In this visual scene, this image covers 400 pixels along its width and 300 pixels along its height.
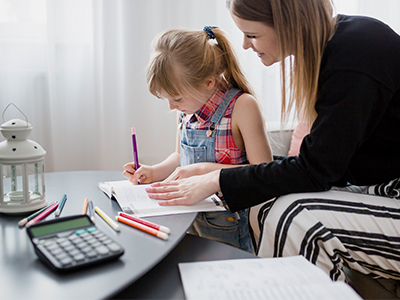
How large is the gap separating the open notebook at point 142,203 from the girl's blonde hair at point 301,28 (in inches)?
12.2

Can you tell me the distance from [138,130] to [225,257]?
1.28 metres

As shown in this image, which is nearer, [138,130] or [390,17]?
[138,130]

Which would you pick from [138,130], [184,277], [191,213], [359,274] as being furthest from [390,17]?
[184,277]

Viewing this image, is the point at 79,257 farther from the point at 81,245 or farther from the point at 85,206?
the point at 85,206

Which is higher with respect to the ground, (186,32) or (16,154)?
(186,32)

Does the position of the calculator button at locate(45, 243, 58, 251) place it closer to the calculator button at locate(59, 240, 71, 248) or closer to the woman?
the calculator button at locate(59, 240, 71, 248)

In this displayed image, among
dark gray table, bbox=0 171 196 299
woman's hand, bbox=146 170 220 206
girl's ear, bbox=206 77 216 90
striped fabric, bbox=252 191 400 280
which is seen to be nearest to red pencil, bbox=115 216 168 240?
dark gray table, bbox=0 171 196 299

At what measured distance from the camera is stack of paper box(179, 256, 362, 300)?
1.62 feet

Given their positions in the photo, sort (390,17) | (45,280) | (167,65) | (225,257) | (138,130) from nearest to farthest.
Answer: (45,280), (225,257), (167,65), (138,130), (390,17)

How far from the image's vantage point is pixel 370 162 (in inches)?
A: 31.9

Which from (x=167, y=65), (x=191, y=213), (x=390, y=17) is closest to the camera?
(x=191, y=213)

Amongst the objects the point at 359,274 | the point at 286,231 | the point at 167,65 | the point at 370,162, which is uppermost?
the point at 167,65

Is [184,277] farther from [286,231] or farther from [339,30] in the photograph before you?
[339,30]

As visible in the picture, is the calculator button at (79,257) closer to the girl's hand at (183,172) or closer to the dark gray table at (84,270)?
the dark gray table at (84,270)
